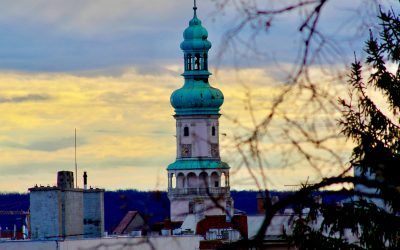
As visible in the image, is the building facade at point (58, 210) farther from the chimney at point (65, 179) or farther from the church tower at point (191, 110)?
the church tower at point (191, 110)

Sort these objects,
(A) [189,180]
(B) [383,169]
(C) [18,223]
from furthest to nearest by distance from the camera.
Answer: (C) [18,223] < (A) [189,180] < (B) [383,169]

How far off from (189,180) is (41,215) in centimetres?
6653

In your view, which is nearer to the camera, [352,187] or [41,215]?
[352,187]

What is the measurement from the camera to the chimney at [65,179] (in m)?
57.6

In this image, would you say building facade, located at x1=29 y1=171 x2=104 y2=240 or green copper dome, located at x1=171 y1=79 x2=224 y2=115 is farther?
green copper dome, located at x1=171 y1=79 x2=224 y2=115

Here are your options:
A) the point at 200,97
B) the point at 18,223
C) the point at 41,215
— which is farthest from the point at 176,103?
the point at 41,215

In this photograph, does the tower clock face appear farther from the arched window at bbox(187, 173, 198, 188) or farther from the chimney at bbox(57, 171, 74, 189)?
the chimney at bbox(57, 171, 74, 189)

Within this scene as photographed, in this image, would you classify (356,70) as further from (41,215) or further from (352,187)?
(41,215)

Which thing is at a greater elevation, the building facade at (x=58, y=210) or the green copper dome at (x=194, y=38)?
the green copper dome at (x=194, y=38)

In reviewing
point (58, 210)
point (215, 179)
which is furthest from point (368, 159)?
point (215, 179)

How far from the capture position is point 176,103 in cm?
12506

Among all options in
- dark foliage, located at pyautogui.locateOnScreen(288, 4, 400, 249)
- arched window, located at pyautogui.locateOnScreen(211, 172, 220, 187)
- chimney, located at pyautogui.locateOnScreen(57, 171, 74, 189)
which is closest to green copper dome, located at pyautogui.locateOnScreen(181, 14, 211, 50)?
arched window, located at pyautogui.locateOnScreen(211, 172, 220, 187)

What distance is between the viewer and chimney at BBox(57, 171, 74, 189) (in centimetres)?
5759

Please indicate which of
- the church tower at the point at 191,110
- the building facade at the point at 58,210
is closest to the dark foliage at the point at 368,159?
the building facade at the point at 58,210
